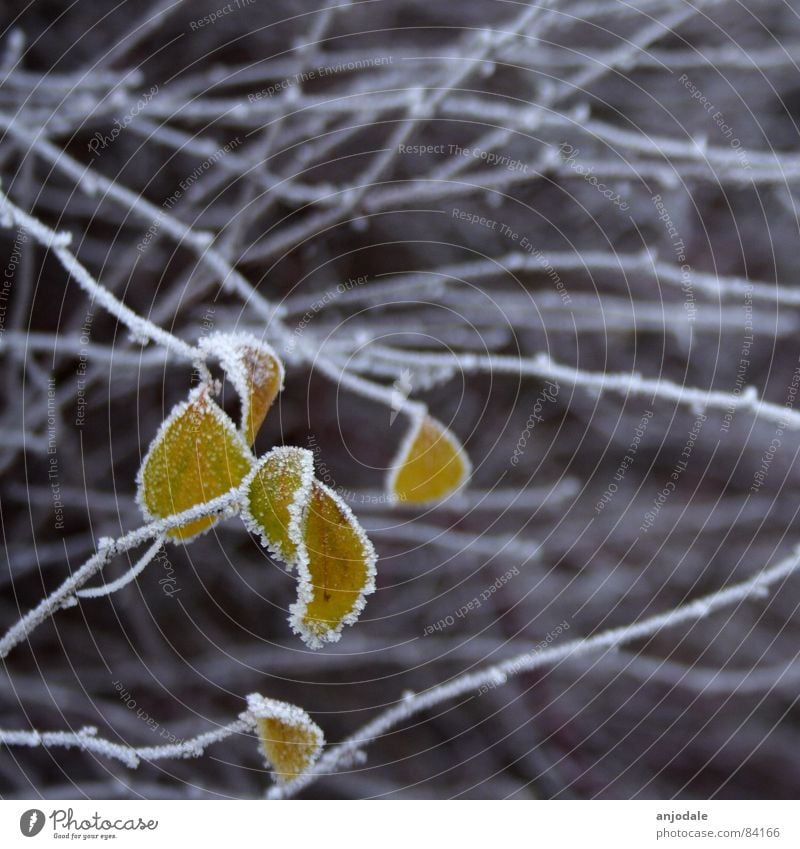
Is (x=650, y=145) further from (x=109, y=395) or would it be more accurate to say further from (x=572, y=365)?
(x=109, y=395)

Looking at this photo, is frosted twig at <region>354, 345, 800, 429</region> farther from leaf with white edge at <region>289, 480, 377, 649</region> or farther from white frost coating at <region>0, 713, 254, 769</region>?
white frost coating at <region>0, 713, 254, 769</region>

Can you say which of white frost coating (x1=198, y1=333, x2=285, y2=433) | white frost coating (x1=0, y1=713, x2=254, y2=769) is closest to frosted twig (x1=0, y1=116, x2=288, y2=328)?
white frost coating (x1=198, y1=333, x2=285, y2=433)

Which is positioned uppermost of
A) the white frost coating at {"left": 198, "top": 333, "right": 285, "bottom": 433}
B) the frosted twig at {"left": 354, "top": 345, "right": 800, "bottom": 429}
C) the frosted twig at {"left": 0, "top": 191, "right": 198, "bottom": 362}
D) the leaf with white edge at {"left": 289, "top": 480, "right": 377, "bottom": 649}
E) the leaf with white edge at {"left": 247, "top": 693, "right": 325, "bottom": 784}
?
the frosted twig at {"left": 0, "top": 191, "right": 198, "bottom": 362}

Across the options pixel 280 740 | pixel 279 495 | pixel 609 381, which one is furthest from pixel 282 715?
pixel 609 381
